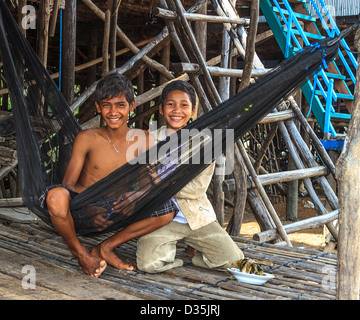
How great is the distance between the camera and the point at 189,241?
90.4 inches

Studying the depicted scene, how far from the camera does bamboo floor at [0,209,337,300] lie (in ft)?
5.98

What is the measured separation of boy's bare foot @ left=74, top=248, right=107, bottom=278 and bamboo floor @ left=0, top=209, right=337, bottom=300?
0.03 meters

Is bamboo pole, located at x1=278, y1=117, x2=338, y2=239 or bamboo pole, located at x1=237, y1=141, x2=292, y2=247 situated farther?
bamboo pole, located at x1=278, y1=117, x2=338, y2=239

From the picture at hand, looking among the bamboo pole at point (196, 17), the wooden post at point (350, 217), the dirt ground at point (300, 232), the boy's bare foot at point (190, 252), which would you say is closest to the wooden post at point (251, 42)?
the bamboo pole at point (196, 17)

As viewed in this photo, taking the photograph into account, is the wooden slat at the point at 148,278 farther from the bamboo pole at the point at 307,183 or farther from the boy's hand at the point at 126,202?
the bamboo pole at the point at 307,183

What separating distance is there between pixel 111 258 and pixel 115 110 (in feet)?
2.14

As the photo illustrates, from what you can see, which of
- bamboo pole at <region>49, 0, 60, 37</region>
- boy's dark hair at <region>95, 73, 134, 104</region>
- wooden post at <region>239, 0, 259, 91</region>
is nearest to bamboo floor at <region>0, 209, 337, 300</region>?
boy's dark hair at <region>95, 73, 134, 104</region>

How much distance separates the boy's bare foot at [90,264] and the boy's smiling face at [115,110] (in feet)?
1.95

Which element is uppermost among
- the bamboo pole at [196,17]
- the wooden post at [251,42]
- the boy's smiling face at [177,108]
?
the bamboo pole at [196,17]

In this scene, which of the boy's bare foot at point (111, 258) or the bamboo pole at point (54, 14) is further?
the bamboo pole at point (54, 14)

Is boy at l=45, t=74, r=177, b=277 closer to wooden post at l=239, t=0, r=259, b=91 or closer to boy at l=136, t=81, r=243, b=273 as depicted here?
boy at l=136, t=81, r=243, b=273

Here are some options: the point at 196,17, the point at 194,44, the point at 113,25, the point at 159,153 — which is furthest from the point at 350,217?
the point at 113,25

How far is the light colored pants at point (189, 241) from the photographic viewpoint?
6.98ft

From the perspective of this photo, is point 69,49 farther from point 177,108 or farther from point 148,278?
point 148,278
